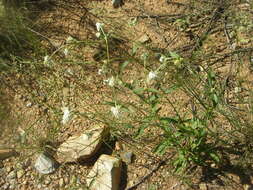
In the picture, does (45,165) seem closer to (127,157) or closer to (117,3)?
(127,157)

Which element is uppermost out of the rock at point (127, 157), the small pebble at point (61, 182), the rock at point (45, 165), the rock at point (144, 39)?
the rock at point (144, 39)

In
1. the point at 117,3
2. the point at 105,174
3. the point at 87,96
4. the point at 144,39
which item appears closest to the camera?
the point at 105,174

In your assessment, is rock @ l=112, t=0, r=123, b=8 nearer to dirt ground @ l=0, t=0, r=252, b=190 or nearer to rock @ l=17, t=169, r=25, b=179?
dirt ground @ l=0, t=0, r=252, b=190

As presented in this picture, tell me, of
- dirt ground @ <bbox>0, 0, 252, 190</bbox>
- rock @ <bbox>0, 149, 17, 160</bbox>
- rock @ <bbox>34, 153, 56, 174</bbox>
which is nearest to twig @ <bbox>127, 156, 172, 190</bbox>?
dirt ground @ <bbox>0, 0, 252, 190</bbox>

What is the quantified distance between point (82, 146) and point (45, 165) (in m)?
0.28

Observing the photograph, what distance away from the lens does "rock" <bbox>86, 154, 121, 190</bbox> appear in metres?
2.00

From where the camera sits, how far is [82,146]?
2125mm

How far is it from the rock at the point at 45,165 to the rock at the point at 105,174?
10.5 inches

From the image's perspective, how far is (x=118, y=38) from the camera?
8.73ft

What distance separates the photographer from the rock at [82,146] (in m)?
→ 2.12

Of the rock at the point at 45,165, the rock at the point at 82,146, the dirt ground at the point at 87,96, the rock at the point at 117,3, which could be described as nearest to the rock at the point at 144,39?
the dirt ground at the point at 87,96

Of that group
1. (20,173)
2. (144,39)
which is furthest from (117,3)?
(20,173)

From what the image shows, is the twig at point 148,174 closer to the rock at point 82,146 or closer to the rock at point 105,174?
the rock at point 105,174

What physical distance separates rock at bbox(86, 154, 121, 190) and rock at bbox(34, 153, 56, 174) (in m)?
0.27
